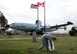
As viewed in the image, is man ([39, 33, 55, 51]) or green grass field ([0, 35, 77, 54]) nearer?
green grass field ([0, 35, 77, 54])

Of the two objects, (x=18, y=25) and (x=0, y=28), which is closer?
(x=18, y=25)

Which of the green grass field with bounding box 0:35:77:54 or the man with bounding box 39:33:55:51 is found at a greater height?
the man with bounding box 39:33:55:51

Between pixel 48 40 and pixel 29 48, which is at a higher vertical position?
pixel 48 40

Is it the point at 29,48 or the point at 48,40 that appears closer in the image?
the point at 48,40

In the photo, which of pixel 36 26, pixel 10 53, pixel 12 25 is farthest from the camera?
pixel 36 26

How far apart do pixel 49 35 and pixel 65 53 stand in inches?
62.9

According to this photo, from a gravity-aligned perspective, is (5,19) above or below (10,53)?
above

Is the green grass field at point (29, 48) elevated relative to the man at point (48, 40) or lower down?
lower down

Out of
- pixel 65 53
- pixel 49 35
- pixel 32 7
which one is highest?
pixel 32 7

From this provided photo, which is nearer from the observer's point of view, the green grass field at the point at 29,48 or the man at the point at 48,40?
the green grass field at the point at 29,48

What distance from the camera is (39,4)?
52.1 metres

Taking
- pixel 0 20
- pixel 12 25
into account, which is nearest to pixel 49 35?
pixel 12 25

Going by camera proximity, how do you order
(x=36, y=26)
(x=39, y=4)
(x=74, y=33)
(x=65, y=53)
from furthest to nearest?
(x=74, y=33) < (x=36, y=26) < (x=39, y=4) < (x=65, y=53)

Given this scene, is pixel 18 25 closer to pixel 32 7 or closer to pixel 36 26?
pixel 36 26
